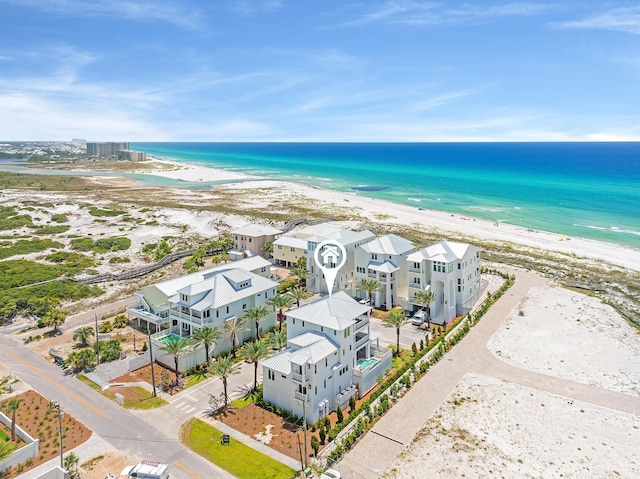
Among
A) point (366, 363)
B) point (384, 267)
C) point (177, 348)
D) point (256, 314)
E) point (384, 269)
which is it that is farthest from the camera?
point (384, 267)

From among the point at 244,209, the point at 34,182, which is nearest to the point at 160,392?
the point at 244,209

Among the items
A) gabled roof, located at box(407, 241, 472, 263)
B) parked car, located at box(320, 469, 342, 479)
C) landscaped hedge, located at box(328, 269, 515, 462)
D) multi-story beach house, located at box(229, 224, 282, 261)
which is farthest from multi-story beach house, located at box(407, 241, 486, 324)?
multi-story beach house, located at box(229, 224, 282, 261)

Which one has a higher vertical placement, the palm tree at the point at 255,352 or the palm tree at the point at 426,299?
the palm tree at the point at 426,299

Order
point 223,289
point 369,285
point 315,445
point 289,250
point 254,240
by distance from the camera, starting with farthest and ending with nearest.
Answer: point 254,240
point 289,250
point 369,285
point 223,289
point 315,445

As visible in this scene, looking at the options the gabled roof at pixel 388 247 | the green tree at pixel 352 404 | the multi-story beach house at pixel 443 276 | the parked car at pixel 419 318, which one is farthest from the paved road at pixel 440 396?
the gabled roof at pixel 388 247

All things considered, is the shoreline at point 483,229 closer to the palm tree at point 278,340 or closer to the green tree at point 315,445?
the palm tree at point 278,340

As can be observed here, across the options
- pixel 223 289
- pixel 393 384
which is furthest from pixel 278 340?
pixel 393 384

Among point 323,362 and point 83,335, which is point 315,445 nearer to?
point 323,362
